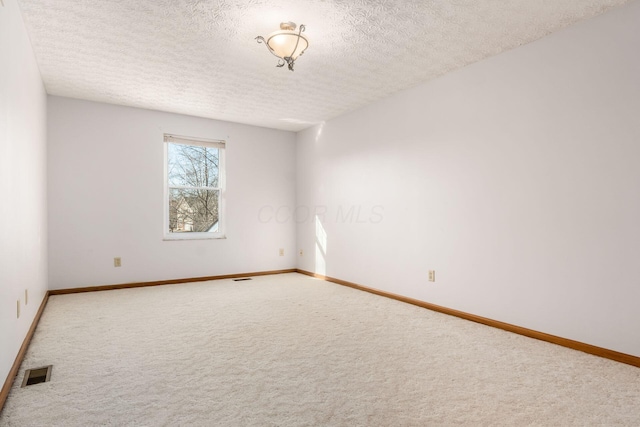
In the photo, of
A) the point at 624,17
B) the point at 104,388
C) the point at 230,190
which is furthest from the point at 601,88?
the point at 230,190

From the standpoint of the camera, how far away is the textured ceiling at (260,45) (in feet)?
8.05

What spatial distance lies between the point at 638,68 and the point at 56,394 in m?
3.98

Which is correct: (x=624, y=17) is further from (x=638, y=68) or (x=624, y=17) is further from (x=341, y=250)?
(x=341, y=250)

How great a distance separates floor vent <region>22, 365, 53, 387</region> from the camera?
6.70ft

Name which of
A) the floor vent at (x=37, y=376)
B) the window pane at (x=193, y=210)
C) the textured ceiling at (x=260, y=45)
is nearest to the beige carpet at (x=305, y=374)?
the floor vent at (x=37, y=376)

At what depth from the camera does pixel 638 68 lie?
2357mm

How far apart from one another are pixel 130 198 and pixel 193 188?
0.86 metres

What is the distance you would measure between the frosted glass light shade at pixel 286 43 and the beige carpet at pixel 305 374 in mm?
2183

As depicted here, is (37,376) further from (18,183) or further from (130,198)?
(130,198)

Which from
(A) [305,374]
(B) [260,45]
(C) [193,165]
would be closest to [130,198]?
(C) [193,165]

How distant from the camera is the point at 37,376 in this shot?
2.11 meters

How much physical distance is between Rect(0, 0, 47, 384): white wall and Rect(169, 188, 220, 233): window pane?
1736 mm

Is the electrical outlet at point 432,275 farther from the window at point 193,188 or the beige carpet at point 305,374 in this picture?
the window at point 193,188

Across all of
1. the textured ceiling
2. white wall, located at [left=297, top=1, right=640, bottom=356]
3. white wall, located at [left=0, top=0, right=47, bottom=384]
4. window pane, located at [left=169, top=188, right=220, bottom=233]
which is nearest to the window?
window pane, located at [left=169, top=188, right=220, bottom=233]
